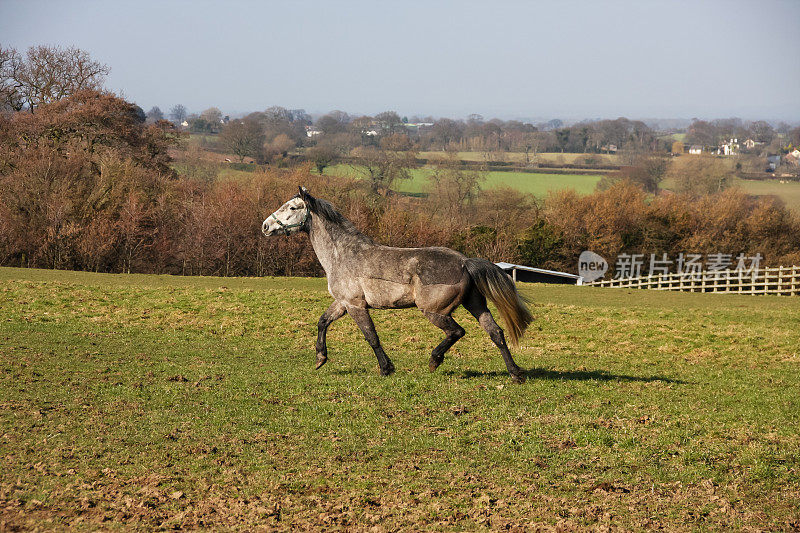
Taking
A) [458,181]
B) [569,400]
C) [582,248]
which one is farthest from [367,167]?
[569,400]

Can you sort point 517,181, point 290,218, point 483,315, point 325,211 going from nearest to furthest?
1. point 483,315
2. point 325,211
3. point 290,218
4. point 517,181

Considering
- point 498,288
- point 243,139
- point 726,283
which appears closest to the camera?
point 498,288

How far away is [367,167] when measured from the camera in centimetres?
8331

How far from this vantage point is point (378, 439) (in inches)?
355

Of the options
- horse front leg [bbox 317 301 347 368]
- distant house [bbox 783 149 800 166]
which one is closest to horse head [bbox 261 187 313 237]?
horse front leg [bbox 317 301 347 368]

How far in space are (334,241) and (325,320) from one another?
1.33 meters

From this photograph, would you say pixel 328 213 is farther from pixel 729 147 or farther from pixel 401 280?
pixel 729 147

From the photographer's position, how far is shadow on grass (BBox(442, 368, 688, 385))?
12844 mm

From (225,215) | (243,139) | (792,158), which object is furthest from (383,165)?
(792,158)

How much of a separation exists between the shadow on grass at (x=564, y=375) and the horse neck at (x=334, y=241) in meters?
2.88

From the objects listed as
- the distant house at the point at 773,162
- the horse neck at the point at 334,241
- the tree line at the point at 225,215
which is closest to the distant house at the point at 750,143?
the distant house at the point at 773,162

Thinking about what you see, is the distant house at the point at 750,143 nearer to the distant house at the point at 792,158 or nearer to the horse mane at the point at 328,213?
the distant house at the point at 792,158

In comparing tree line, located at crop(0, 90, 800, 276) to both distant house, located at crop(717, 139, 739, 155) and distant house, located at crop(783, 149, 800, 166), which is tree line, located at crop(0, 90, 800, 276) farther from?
distant house, located at crop(717, 139, 739, 155)

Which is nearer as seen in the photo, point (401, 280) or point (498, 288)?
point (498, 288)
